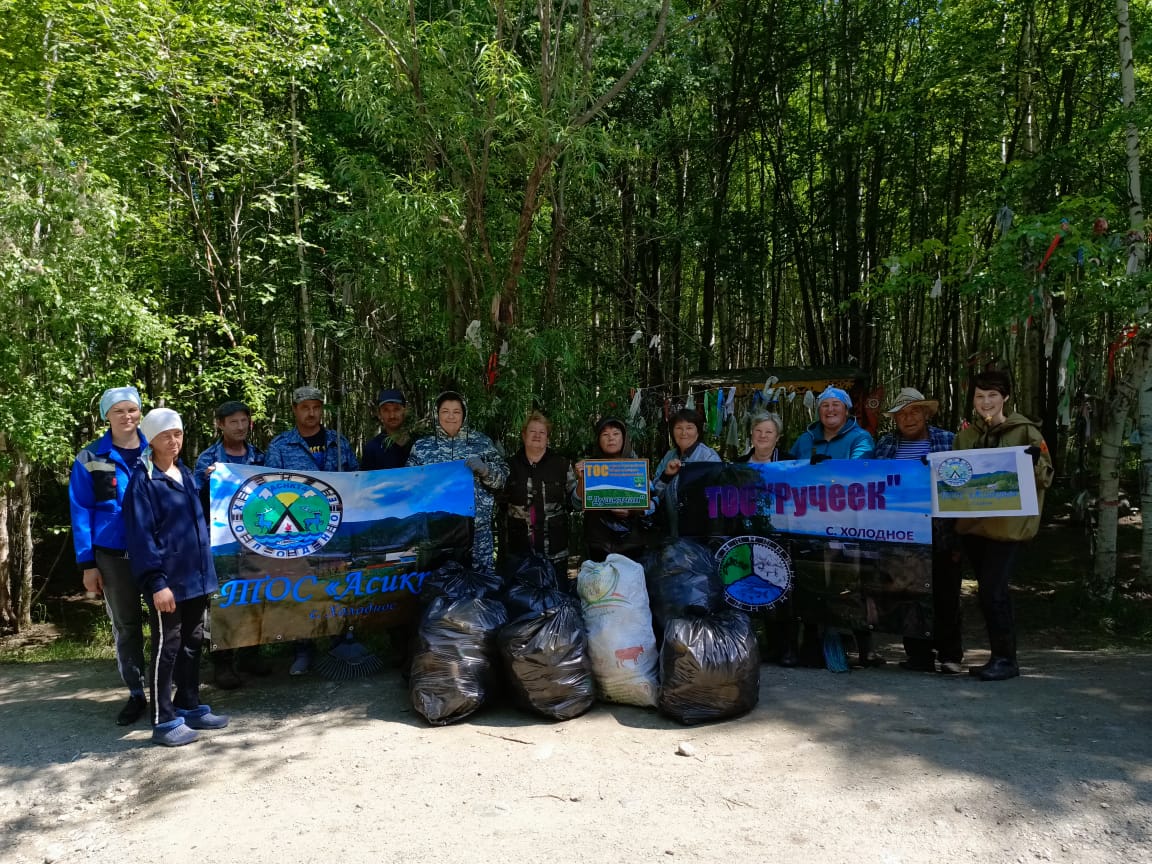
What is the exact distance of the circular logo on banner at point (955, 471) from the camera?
418 cm

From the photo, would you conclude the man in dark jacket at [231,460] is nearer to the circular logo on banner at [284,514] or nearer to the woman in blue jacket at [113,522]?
the circular logo on banner at [284,514]

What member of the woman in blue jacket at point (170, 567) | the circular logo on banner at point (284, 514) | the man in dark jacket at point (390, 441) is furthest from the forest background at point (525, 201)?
the woman in blue jacket at point (170, 567)

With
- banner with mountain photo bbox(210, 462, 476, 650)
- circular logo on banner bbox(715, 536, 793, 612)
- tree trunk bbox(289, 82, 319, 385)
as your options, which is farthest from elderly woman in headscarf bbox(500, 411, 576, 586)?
tree trunk bbox(289, 82, 319, 385)

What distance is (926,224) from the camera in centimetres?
1190

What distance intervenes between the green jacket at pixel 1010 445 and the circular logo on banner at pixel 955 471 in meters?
0.19

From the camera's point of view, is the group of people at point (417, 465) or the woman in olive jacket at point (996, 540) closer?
the group of people at point (417, 465)

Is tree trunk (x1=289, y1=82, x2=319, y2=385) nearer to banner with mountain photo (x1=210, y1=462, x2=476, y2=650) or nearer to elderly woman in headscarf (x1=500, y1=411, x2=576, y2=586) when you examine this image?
banner with mountain photo (x1=210, y1=462, x2=476, y2=650)

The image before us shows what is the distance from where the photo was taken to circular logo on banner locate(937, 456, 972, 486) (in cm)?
418

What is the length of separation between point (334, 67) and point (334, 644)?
18.4ft

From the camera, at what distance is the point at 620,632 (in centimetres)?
390

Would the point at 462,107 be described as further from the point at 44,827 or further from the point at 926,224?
the point at 926,224

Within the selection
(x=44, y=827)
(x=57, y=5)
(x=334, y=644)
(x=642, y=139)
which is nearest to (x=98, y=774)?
(x=44, y=827)

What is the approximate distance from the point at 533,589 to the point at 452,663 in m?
0.58

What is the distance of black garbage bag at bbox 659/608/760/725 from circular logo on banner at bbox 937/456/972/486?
1.48 meters
